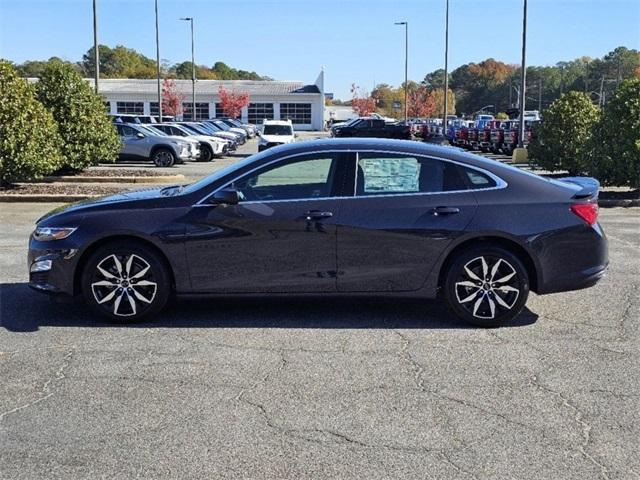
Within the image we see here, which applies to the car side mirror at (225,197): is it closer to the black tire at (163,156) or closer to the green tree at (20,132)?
the green tree at (20,132)

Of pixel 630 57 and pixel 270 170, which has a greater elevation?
pixel 630 57

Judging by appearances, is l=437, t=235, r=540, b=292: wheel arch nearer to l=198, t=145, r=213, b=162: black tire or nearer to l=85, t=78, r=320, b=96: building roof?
l=198, t=145, r=213, b=162: black tire

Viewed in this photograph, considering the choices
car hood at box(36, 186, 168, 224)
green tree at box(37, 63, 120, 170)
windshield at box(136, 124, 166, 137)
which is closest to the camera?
car hood at box(36, 186, 168, 224)

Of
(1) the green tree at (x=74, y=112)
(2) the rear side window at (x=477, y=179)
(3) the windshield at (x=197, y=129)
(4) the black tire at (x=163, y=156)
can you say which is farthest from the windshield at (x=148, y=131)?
(2) the rear side window at (x=477, y=179)

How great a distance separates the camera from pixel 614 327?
6.27 m

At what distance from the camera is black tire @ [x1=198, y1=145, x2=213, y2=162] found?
30766 mm

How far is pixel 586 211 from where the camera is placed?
6.23 metres

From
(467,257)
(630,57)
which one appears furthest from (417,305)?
(630,57)

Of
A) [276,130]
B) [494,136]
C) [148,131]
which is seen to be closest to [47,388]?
[148,131]

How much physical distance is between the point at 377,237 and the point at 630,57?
137940 mm

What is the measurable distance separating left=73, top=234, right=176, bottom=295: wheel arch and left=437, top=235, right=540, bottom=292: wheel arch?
223 cm

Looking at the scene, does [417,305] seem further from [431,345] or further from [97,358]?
[97,358]

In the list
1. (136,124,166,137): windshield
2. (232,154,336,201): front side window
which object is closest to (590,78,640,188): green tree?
(232,154,336,201): front side window

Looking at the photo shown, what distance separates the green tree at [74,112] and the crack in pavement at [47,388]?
13771 millimetres
